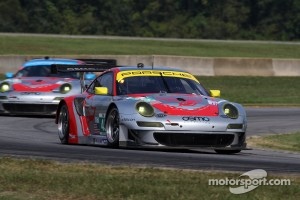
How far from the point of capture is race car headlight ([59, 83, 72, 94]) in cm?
2095

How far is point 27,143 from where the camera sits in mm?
14055

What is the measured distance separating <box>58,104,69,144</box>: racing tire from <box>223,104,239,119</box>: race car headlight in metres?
2.74

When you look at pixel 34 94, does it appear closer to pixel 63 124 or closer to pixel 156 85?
pixel 63 124

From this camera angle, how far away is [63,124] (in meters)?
15.3

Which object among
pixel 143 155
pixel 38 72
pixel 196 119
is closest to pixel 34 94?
pixel 38 72

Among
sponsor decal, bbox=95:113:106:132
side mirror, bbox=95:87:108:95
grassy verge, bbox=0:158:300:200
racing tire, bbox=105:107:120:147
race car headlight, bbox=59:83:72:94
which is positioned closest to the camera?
grassy verge, bbox=0:158:300:200

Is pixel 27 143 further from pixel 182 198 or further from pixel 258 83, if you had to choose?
pixel 258 83

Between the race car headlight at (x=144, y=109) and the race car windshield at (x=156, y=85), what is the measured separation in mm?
847

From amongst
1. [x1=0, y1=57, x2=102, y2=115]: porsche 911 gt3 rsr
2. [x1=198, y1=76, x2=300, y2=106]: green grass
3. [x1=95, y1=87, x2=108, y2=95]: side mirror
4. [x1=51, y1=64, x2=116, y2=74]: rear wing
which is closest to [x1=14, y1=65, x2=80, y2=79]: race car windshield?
[x1=0, y1=57, x2=102, y2=115]: porsche 911 gt3 rsr

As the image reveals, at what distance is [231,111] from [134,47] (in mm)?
30010

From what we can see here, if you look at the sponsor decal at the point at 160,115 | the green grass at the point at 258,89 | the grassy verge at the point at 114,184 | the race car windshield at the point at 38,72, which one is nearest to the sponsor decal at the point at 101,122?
the sponsor decal at the point at 160,115

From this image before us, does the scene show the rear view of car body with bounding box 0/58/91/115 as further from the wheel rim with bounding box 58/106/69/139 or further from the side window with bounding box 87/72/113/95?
the side window with bounding box 87/72/113/95

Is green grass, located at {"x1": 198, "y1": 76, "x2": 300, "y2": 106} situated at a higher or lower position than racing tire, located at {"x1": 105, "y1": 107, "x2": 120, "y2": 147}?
lower

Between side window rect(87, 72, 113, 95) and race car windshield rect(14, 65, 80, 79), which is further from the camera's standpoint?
race car windshield rect(14, 65, 80, 79)
